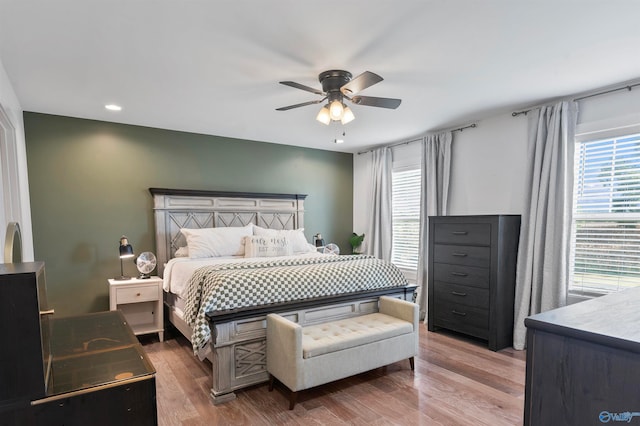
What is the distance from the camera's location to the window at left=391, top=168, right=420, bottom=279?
484 cm

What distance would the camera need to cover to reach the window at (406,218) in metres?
4.84

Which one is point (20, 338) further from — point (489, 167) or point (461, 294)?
point (489, 167)

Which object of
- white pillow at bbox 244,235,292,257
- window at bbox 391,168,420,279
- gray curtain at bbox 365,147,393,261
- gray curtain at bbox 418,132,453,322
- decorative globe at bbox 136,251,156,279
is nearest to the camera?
decorative globe at bbox 136,251,156,279

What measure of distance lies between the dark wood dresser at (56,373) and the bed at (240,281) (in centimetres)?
116

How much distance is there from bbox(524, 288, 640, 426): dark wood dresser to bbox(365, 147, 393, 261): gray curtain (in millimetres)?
4151

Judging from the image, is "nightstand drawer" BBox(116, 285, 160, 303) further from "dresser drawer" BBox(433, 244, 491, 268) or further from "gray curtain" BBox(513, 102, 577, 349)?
"gray curtain" BBox(513, 102, 577, 349)

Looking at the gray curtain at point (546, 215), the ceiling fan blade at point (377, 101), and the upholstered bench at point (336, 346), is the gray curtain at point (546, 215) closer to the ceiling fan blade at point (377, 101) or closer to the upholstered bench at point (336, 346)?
the upholstered bench at point (336, 346)

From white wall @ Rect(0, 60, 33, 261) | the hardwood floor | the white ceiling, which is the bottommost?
the hardwood floor

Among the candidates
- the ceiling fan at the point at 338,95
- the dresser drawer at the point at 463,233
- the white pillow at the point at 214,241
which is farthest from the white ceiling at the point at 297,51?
the white pillow at the point at 214,241

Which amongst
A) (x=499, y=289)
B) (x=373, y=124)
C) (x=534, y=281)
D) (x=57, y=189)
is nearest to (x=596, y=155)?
(x=534, y=281)

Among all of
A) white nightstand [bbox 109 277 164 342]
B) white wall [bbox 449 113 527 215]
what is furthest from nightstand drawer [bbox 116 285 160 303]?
white wall [bbox 449 113 527 215]

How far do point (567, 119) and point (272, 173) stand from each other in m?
3.51

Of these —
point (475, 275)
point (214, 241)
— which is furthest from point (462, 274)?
point (214, 241)

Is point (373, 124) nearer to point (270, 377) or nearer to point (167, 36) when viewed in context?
point (167, 36)
